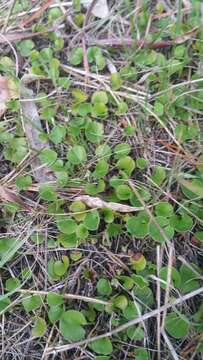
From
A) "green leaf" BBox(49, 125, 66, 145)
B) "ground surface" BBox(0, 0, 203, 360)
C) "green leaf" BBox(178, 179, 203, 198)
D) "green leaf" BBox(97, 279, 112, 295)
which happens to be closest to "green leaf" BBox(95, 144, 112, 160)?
"ground surface" BBox(0, 0, 203, 360)

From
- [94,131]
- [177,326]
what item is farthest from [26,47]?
[177,326]

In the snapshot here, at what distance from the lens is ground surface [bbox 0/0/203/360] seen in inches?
45.2

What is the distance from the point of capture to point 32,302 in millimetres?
1168

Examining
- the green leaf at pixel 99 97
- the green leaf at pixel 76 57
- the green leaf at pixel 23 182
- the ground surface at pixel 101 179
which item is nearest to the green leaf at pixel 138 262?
the ground surface at pixel 101 179

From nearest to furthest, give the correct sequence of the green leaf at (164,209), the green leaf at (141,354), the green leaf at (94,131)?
the green leaf at (141,354)
the green leaf at (164,209)
the green leaf at (94,131)

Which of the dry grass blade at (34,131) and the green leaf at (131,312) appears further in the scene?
the dry grass blade at (34,131)

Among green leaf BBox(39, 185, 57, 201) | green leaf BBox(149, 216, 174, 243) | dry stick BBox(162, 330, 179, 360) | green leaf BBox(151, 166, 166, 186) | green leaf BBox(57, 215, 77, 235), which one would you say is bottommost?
dry stick BBox(162, 330, 179, 360)

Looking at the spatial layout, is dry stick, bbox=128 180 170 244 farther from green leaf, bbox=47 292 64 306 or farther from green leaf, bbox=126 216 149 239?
green leaf, bbox=47 292 64 306

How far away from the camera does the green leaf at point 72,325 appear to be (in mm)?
1125

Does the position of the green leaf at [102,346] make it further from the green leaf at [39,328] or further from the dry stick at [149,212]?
the dry stick at [149,212]

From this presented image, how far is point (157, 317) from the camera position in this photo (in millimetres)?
1139

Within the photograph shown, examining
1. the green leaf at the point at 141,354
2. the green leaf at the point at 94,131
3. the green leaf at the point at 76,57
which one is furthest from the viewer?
the green leaf at the point at 76,57

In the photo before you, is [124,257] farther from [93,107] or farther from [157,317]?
→ [93,107]

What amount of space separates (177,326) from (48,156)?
540 millimetres
